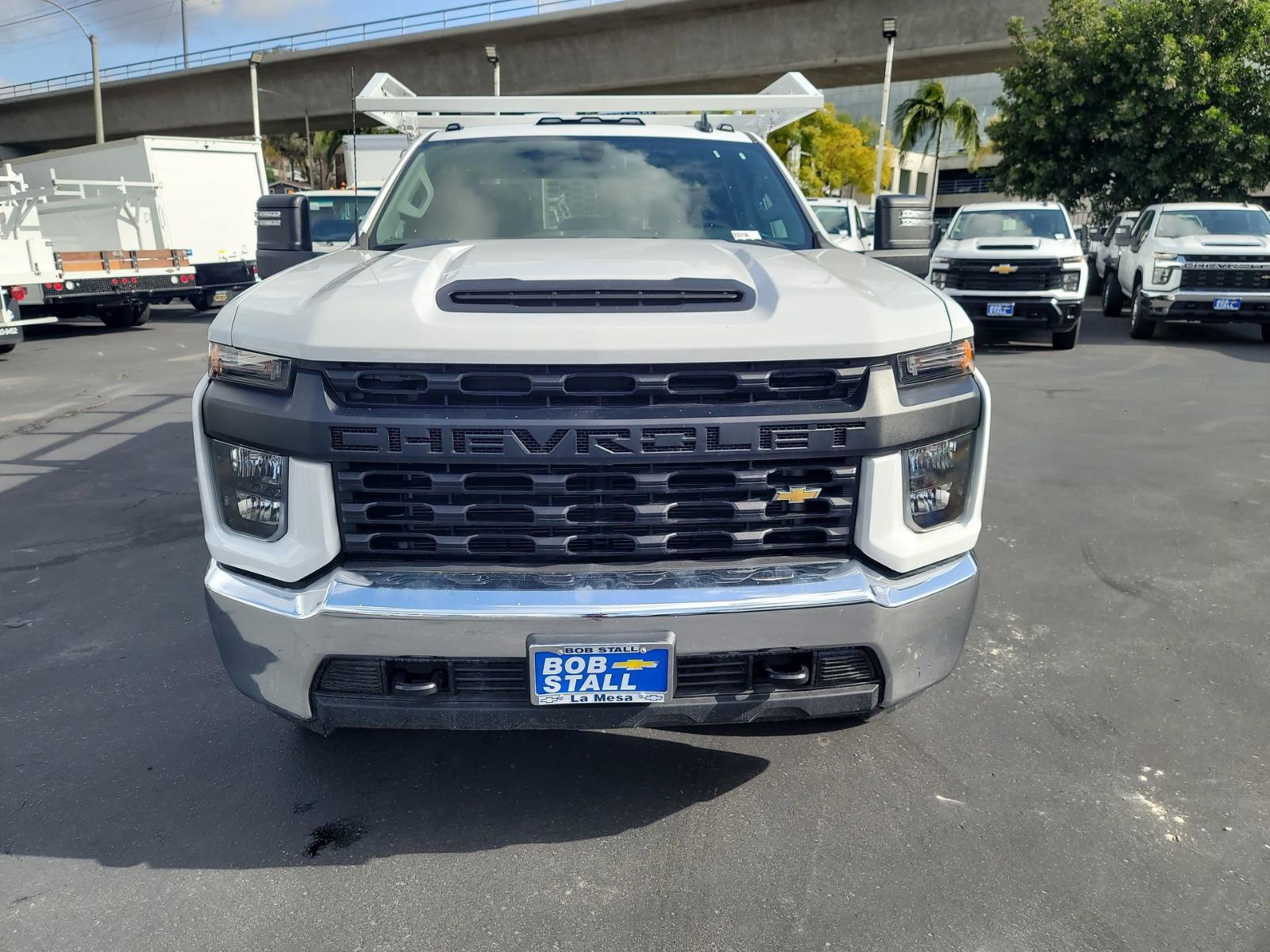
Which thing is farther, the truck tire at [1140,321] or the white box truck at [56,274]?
the truck tire at [1140,321]

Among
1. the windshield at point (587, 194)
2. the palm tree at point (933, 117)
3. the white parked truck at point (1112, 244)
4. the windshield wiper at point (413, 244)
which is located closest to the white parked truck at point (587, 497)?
the windshield wiper at point (413, 244)

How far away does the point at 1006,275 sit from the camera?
12516mm

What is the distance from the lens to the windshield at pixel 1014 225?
13.2m

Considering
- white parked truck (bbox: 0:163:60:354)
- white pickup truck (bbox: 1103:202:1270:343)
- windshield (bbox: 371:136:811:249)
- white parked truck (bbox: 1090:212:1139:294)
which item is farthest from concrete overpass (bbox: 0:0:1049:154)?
windshield (bbox: 371:136:811:249)

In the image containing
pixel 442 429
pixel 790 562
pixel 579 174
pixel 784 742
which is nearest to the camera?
pixel 442 429

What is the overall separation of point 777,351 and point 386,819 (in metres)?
1.76

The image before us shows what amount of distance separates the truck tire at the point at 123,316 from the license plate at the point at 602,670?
1614 cm

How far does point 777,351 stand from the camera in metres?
2.44

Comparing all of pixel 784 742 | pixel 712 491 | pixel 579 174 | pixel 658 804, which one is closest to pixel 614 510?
pixel 712 491

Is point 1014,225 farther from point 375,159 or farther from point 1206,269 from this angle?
point 375,159

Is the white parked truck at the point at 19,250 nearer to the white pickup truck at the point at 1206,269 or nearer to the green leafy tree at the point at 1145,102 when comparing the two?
the white pickup truck at the point at 1206,269

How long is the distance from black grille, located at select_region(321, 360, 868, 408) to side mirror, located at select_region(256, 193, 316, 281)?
1.75 metres

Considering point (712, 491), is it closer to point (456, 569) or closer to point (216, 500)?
point (456, 569)

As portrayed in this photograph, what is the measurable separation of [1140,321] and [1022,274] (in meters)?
2.45
